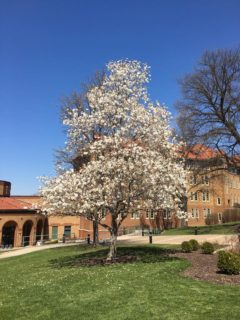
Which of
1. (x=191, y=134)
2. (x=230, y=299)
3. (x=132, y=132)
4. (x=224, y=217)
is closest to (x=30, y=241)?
(x=191, y=134)

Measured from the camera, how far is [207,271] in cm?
1414

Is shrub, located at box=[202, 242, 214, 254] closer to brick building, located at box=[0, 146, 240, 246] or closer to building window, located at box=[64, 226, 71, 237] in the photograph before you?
brick building, located at box=[0, 146, 240, 246]

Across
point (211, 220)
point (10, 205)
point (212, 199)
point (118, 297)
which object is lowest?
point (118, 297)

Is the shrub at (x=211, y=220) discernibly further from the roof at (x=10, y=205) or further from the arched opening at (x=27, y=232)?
the roof at (x=10, y=205)

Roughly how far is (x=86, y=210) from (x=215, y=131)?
71.6 ft

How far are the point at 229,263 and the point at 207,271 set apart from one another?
1231 millimetres

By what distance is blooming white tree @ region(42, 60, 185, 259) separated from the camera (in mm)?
15844

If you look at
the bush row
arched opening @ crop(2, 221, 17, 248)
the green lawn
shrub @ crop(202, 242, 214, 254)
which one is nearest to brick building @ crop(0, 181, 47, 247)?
arched opening @ crop(2, 221, 17, 248)

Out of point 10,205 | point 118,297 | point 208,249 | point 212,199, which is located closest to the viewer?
point 118,297

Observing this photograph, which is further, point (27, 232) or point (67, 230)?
point (67, 230)

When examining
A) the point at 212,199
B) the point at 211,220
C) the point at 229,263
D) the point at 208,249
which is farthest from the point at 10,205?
the point at 212,199

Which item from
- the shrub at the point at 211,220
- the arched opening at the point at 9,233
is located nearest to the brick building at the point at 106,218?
the arched opening at the point at 9,233

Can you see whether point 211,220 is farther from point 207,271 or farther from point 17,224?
point 207,271

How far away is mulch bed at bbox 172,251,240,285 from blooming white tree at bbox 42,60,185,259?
2.65m
